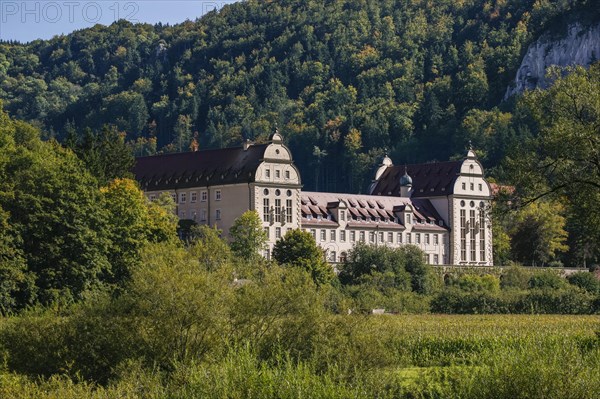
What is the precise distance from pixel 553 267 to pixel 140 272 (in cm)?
8383

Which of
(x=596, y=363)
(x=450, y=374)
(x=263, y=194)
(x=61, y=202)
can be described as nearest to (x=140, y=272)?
(x=450, y=374)

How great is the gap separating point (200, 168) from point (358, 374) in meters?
89.7

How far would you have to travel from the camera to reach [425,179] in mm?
155250

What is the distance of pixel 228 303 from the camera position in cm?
5738

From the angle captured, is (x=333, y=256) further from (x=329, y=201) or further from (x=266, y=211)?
(x=266, y=211)

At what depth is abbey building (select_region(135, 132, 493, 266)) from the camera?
133m

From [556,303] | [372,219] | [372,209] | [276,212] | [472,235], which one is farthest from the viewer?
[472,235]

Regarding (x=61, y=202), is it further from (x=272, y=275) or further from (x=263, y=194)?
(x=263, y=194)

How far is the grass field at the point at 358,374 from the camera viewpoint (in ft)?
141

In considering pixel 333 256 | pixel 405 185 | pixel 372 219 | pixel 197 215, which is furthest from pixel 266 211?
pixel 405 185

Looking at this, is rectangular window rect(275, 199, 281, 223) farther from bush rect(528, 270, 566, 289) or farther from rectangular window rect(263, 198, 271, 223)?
bush rect(528, 270, 566, 289)

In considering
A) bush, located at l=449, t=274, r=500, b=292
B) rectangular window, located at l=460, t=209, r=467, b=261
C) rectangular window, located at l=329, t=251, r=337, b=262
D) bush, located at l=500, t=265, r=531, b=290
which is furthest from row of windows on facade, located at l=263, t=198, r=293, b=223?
rectangular window, located at l=460, t=209, r=467, b=261

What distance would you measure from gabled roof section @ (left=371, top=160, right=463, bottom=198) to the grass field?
85.9 m

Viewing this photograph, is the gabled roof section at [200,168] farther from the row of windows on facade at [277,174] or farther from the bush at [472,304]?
the bush at [472,304]
